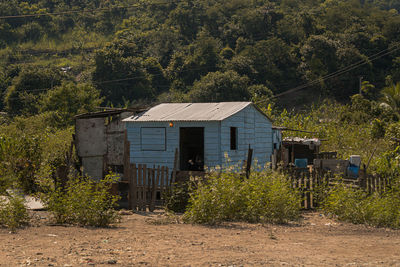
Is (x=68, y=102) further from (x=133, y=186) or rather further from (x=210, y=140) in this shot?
(x=133, y=186)

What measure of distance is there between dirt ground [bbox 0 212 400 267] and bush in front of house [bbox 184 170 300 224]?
1.19 feet

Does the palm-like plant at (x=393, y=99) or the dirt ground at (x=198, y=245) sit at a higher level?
the palm-like plant at (x=393, y=99)

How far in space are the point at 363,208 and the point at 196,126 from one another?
6622 mm

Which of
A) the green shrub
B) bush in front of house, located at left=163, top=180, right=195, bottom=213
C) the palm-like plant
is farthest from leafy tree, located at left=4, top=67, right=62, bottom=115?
the green shrub

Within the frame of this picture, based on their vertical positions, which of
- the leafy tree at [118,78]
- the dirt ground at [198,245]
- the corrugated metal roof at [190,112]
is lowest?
the dirt ground at [198,245]

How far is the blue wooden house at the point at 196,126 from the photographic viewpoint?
16.5 m

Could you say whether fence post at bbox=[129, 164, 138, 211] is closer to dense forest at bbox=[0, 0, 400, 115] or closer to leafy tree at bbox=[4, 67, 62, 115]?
dense forest at bbox=[0, 0, 400, 115]

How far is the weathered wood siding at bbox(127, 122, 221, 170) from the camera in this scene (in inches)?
648

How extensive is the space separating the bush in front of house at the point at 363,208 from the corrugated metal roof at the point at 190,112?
5.43 metres

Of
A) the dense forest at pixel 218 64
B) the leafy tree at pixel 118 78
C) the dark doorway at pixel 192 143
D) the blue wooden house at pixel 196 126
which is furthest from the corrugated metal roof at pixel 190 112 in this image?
the leafy tree at pixel 118 78

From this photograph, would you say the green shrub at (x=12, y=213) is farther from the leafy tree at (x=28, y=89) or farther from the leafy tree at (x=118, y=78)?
the leafy tree at (x=118, y=78)

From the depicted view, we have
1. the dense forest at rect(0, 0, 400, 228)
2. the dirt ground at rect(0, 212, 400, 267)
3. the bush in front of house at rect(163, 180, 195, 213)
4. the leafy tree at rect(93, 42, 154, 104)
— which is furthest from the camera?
the leafy tree at rect(93, 42, 154, 104)

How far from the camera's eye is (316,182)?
1355cm

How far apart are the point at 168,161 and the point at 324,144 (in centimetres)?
1331
